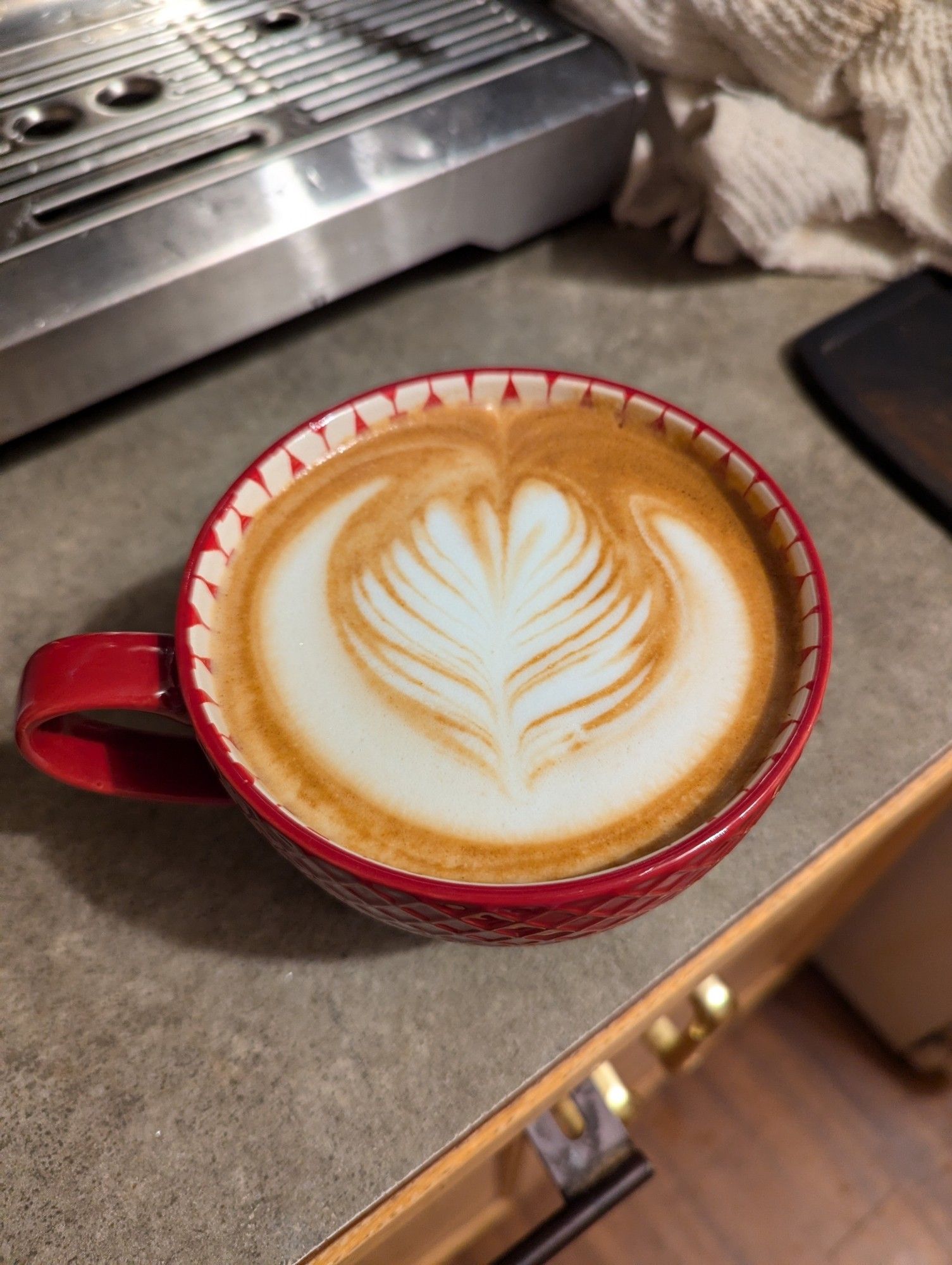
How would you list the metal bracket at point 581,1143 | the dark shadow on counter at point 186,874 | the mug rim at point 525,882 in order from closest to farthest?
the mug rim at point 525,882, the dark shadow on counter at point 186,874, the metal bracket at point 581,1143

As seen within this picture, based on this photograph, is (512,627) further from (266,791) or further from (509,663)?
(266,791)

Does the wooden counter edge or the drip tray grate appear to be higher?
the drip tray grate

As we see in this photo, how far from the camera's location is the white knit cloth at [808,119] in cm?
60

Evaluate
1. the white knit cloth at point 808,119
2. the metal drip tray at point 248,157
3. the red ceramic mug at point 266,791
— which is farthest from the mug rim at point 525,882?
the white knit cloth at point 808,119

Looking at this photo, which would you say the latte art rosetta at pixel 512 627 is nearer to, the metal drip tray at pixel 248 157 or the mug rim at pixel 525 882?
the mug rim at pixel 525 882

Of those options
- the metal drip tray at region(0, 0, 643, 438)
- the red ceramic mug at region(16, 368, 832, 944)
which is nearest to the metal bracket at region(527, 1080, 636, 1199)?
the red ceramic mug at region(16, 368, 832, 944)

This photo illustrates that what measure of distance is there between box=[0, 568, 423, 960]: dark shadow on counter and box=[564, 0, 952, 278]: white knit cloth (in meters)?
0.53

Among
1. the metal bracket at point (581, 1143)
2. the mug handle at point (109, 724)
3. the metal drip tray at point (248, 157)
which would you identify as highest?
the metal drip tray at point (248, 157)

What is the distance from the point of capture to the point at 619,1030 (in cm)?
42

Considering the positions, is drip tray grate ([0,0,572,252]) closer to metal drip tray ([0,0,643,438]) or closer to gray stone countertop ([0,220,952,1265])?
metal drip tray ([0,0,643,438])

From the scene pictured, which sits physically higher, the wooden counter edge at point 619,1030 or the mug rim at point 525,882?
the mug rim at point 525,882

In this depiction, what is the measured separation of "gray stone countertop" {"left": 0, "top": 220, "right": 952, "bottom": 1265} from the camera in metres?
0.37

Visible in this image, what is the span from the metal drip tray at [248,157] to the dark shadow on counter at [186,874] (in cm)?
23

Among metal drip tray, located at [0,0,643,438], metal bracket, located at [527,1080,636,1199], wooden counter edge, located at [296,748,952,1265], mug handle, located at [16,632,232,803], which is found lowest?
metal bracket, located at [527,1080,636,1199]
